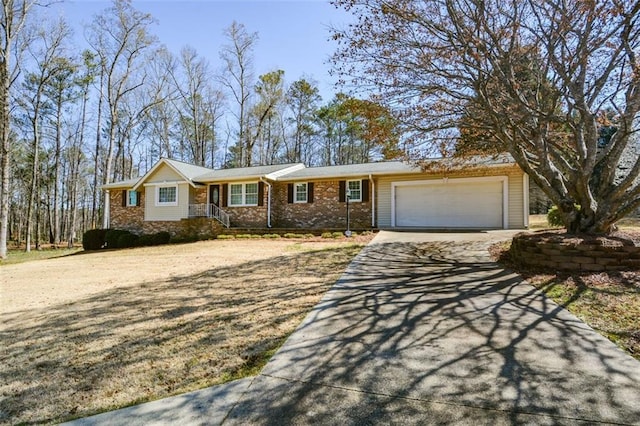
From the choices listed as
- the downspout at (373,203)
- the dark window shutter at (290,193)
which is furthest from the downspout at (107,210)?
the downspout at (373,203)

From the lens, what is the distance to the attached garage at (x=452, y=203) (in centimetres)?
1339

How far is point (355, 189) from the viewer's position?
15523mm

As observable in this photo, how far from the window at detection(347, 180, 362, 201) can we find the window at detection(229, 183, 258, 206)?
4.83m

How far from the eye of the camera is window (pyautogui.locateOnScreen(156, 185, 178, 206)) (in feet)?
59.3

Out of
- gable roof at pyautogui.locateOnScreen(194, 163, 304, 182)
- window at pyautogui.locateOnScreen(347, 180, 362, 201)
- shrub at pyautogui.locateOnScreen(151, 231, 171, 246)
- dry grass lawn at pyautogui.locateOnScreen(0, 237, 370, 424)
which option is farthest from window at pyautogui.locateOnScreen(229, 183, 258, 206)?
dry grass lawn at pyautogui.locateOnScreen(0, 237, 370, 424)

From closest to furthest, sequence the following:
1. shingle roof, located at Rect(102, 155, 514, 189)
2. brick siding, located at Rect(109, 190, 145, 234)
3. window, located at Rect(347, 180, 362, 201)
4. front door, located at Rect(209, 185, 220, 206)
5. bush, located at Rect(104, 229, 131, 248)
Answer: shingle roof, located at Rect(102, 155, 514, 189)
window, located at Rect(347, 180, 362, 201)
bush, located at Rect(104, 229, 131, 248)
front door, located at Rect(209, 185, 220, 206)
brick siding, located at Rect(109, 190, 145, 234)

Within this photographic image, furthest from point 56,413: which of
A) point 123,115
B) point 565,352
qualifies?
point 123,115

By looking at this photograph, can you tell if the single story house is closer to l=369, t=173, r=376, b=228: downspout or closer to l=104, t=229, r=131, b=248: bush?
l=369, t=173, r=376, b=228: downspout

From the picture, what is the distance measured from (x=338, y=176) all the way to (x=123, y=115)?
20.3 meters

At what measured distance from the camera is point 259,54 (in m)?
25.5

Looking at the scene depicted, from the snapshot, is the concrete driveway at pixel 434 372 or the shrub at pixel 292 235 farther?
the shrub at pixel 292 235

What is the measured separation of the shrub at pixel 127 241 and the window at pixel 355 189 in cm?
1109

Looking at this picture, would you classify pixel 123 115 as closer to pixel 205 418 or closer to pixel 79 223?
pixel 79 223

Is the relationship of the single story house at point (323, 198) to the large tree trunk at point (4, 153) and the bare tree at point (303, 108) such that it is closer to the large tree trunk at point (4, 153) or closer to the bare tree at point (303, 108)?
the large tree trunk at point (4, 153)
